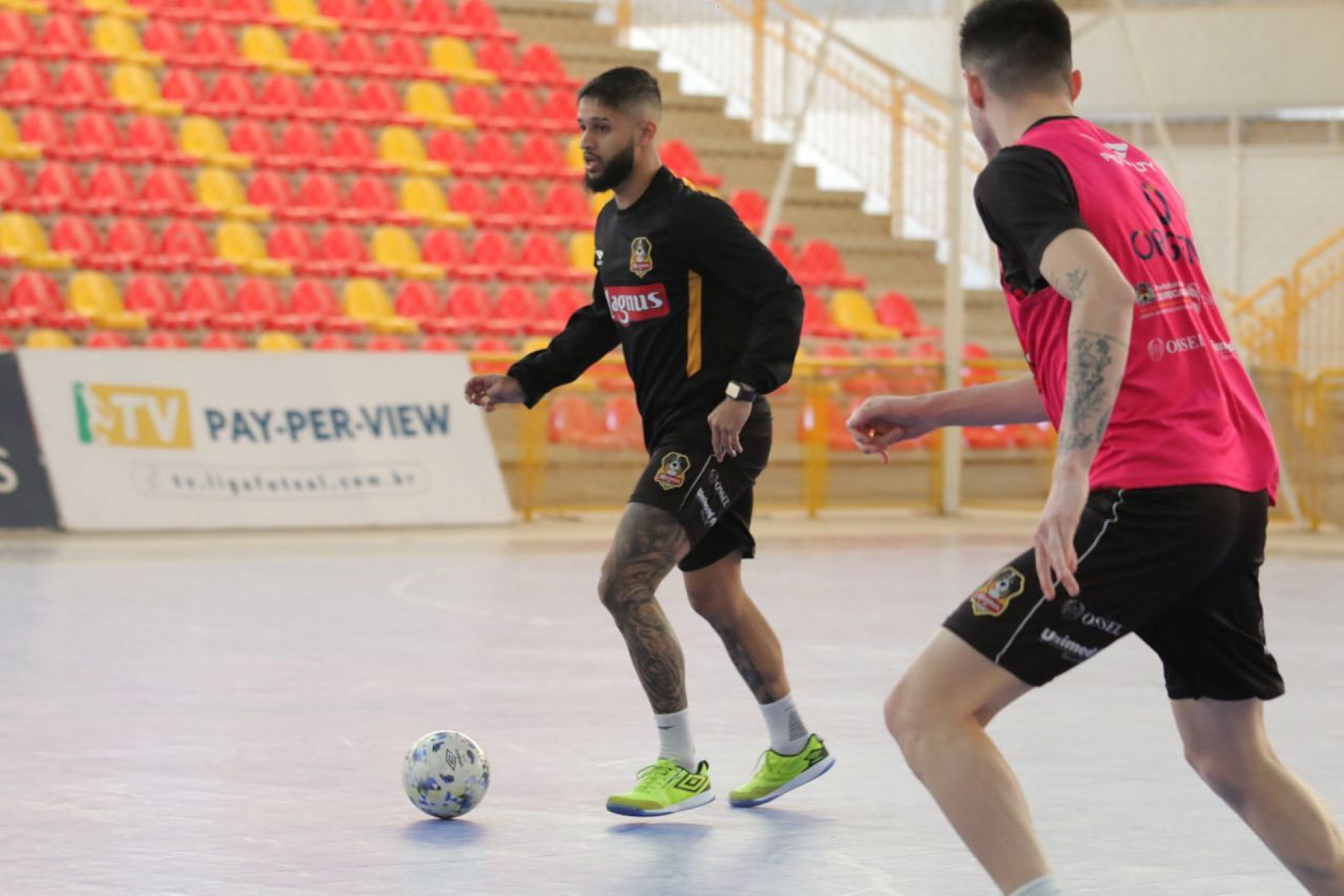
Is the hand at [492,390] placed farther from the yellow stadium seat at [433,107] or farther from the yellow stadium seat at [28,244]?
the yellow stadium seat at [433,107]

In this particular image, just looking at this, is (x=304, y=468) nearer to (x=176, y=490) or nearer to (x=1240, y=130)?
(x=176, y=490)

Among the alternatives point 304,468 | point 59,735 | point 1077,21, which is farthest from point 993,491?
point 59,735

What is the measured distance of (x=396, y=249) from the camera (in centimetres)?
2073

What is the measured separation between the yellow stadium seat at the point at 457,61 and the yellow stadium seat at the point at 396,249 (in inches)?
135

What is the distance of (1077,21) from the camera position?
29984 millimetres

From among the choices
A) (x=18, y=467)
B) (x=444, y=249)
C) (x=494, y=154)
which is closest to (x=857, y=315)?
(x=494, y=154)

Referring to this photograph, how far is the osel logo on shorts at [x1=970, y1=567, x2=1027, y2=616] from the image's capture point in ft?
11.7

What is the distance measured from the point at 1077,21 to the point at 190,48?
46.9ft

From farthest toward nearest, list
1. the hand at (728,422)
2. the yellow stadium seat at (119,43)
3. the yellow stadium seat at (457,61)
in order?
the yellow stadium seat at (457,61), the yellow stadium seat at (119,43), the hand at (728,422)

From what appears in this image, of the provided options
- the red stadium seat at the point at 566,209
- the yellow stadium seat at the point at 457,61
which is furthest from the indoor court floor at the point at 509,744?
the yellow stadium seat at the point at 457,61

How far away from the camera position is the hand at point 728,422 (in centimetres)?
558

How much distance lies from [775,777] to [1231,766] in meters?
2.22

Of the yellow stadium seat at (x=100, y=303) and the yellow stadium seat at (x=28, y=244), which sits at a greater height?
the yellow stadium seat at (x=28, y=244)

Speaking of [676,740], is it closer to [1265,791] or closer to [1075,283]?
[1265,791]
